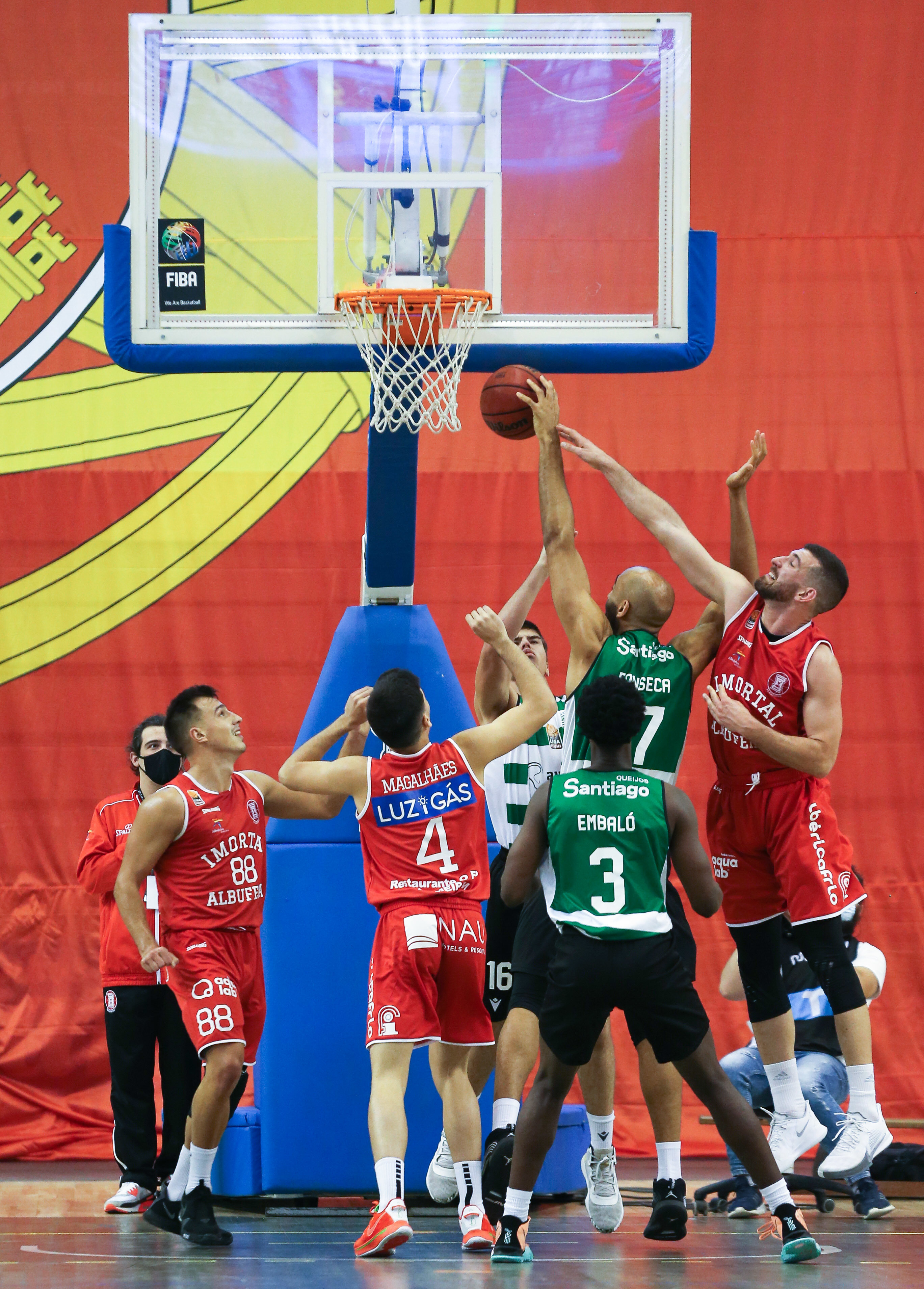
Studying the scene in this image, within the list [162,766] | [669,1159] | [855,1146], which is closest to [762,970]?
[855,1146]

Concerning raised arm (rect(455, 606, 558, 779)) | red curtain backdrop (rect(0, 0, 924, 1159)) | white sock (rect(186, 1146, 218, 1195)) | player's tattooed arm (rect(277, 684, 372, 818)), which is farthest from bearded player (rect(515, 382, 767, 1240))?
red curtain backdrop (rect(0, 0, 924, 1159))

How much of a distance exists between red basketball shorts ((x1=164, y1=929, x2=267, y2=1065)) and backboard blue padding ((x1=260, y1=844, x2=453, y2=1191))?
0.30 metres

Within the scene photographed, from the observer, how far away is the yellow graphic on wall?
27.4ft

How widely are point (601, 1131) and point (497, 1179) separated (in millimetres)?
401

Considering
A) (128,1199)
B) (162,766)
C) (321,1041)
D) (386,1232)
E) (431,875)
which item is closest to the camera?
(386,1232)

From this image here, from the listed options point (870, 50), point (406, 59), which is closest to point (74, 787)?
point (406, 59)

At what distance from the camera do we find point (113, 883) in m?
6.43

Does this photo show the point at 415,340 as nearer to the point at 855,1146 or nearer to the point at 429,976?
the point at 429,976

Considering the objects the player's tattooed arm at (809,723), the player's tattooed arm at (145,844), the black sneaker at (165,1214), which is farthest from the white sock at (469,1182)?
the player's tattooed arm at (809,723)

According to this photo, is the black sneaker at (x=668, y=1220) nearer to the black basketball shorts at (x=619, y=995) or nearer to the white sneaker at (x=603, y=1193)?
the white sneaker at (x=603, y=1193)

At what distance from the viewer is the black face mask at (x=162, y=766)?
633cm

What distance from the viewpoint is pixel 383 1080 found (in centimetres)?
507

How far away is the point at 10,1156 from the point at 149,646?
2.69 m

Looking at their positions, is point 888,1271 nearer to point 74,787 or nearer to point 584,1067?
point 584,1067
